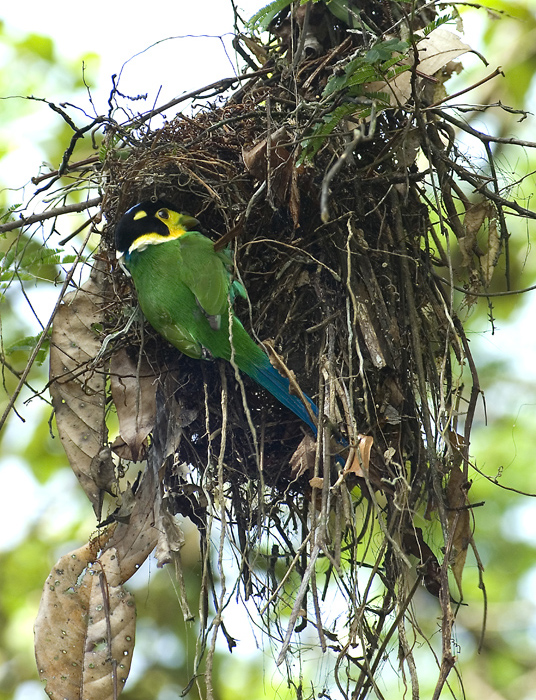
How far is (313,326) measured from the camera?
224 cm

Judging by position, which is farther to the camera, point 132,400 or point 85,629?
point 132,400

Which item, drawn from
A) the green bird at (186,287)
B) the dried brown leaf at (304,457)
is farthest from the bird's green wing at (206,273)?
the dried brown leaf at (304,457)

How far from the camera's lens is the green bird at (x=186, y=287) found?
2293 mm

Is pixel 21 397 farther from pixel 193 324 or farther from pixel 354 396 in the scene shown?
pixel 354 396

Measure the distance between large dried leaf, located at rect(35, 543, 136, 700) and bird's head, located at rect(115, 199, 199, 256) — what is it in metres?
0.97

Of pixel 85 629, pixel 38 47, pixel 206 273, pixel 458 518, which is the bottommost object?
pixel 85 629

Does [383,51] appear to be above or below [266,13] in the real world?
below

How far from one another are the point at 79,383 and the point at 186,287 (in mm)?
470

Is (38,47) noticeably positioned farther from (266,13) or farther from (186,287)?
(186,287)

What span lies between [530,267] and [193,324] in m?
2.78

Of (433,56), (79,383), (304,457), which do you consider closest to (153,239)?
(79,383)

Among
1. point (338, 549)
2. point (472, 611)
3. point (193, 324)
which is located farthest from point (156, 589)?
point (338, 549)

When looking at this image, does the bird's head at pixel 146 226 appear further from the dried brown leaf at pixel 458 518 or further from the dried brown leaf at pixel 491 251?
the dried brown leaf at pixel 458 518

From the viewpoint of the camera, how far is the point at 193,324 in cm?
239
